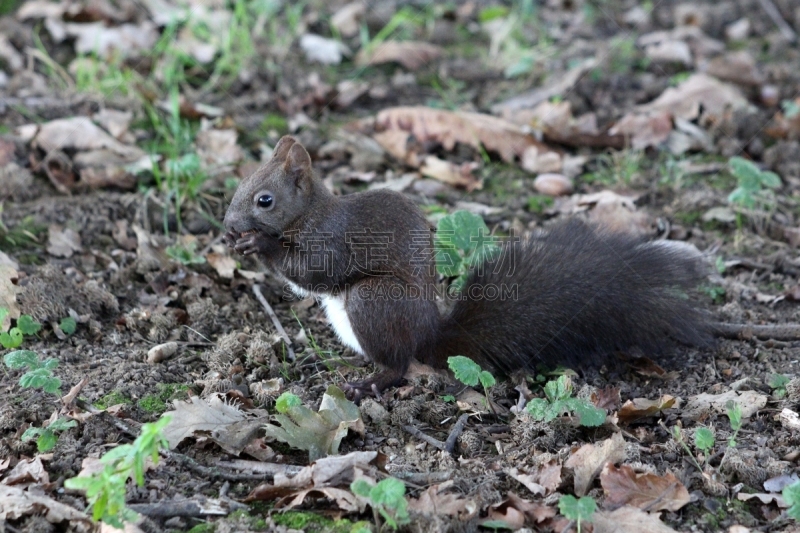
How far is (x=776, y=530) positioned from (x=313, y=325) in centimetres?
199

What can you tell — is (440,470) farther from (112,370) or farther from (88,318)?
(88,318)

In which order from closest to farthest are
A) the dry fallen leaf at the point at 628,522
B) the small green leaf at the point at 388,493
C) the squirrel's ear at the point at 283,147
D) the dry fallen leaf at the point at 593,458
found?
the small green leaf at the point at 388,493 → the dry fallen leaf at the point at 628,522 → the dry fallen leaf at the point at 593,458 → the squirrel's ear at the point at 283,147

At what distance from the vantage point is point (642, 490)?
2.42 m

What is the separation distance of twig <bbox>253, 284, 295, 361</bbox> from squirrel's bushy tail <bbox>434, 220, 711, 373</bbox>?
60 centimetres

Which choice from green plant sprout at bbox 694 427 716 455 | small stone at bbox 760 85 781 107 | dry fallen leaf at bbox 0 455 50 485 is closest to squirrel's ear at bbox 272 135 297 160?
dry fallen leaf at bbox 0 455 50 485

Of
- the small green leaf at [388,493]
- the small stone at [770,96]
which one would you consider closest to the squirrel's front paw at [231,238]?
the small green leaf at [388,493]

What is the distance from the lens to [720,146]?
5.05 metres

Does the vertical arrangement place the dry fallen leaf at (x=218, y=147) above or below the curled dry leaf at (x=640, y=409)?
above

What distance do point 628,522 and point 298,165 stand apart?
74.4 inches

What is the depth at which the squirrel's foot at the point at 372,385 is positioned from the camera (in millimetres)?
3119

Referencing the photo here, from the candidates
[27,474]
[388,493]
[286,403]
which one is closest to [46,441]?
[27,474]

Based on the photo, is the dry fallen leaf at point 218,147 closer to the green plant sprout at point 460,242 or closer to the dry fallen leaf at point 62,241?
the dry fallen leaf at point 62,241

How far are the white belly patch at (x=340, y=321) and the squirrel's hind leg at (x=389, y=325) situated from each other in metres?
0.05

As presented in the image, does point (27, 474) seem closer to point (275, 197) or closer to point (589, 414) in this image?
point (275, 197)
